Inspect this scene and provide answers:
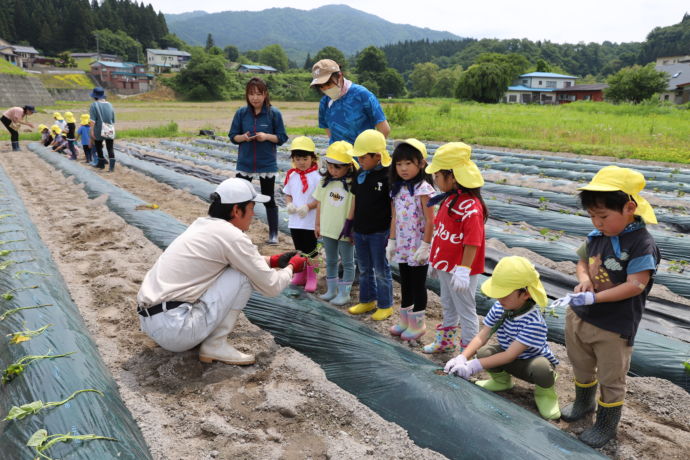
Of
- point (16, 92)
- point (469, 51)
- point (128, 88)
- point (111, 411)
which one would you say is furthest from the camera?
point (469, 51)

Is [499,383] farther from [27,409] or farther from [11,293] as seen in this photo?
[11,293]

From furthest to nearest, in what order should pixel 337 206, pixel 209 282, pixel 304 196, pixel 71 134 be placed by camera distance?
pixel 71 134 < pixel 304 196 < pixel 337 206 < pixel 209 282

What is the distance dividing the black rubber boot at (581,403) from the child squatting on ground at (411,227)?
1.02 metres

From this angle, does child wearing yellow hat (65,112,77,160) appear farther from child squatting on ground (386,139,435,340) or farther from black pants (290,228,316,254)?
child squatting on ground (386,139,435,340)

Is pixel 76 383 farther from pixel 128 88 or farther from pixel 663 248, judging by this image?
pixel 128 88

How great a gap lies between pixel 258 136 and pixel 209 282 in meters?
2.32

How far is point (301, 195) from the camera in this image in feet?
12.5

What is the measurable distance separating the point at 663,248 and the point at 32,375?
18.1 ft

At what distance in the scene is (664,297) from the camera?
375 cm

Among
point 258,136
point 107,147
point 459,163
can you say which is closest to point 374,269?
point 459,163

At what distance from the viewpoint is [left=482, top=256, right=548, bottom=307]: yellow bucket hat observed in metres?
2.20

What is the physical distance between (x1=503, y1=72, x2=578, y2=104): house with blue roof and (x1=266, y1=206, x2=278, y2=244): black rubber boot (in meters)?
61.5

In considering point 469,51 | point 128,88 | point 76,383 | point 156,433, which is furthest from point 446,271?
point 469,51

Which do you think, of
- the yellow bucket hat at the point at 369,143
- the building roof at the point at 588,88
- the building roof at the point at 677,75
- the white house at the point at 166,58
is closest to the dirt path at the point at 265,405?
the yellow bucket hat at the point at 369,143
